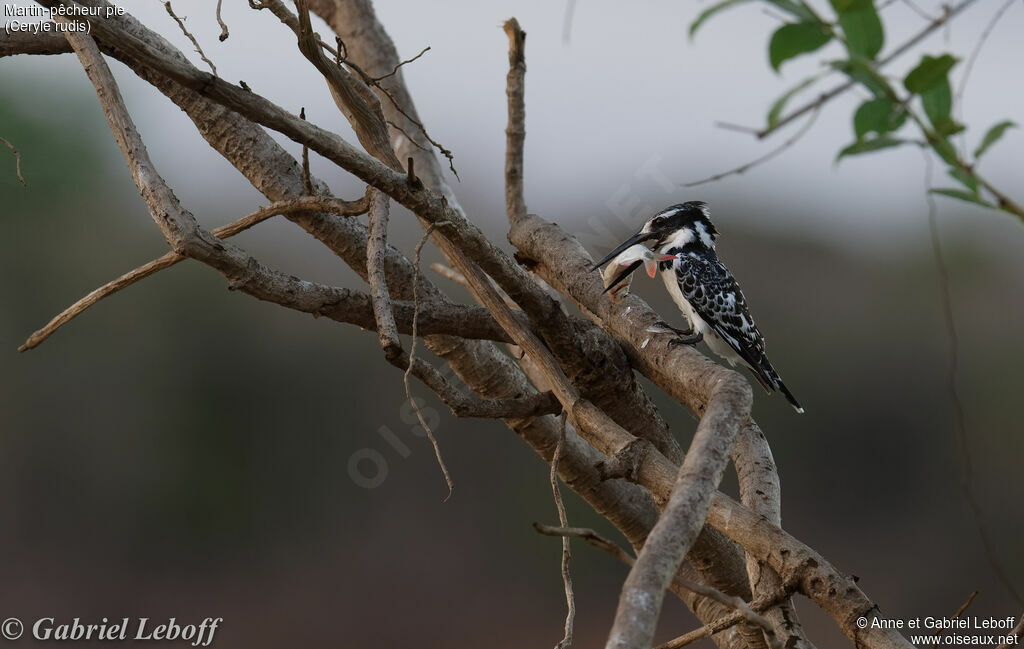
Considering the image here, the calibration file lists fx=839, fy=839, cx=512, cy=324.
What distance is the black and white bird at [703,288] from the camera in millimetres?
1523

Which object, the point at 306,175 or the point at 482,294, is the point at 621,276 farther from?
the point at 306,175

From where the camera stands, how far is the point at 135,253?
139 inches

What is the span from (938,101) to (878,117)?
24 millimetres

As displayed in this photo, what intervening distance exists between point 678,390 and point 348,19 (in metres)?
1.03

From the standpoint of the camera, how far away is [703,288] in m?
1.54

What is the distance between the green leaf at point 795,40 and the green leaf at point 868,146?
3 cm

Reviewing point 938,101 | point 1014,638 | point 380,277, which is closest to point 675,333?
point 380,277

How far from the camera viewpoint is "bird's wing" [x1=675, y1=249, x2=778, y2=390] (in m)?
1.52

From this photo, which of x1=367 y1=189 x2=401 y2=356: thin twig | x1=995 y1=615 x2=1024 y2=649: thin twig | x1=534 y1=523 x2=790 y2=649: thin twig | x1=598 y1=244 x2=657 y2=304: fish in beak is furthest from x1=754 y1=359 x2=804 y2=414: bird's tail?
x1=534 y1=523 x2=790 y2=649: thin twig

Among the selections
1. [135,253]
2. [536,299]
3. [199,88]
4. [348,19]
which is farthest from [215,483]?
[199,88]

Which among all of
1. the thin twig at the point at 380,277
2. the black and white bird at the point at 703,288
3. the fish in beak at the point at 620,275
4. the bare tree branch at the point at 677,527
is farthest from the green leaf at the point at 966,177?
the black and white bird at the point at 703,288

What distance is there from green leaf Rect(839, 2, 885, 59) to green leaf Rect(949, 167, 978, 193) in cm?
4

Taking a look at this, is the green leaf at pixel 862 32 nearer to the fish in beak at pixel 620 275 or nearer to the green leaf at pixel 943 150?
the green leaf at pixel 943 150

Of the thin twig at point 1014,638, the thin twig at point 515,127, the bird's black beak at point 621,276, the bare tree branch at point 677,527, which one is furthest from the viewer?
the thin twig at point 515,127
